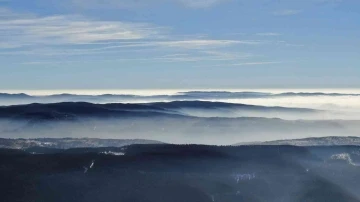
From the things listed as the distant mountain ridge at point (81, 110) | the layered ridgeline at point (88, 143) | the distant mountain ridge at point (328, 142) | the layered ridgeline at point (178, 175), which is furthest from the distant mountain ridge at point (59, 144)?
the distant mountain ridge at point (81, 110)

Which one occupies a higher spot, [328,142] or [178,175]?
[328,142]

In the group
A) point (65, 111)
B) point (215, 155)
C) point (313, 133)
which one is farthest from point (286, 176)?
point (65, 111)

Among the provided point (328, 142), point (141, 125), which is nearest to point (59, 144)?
point (328, 142)

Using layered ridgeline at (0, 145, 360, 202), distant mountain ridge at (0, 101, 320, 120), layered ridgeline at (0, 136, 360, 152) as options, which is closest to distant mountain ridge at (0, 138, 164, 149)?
layered ridgeline at (0, 136, 360, 152)

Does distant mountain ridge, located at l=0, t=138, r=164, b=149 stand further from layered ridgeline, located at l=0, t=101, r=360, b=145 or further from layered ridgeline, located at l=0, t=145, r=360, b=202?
layered ridgeline, located at l=0, t=101, r=360, b=145

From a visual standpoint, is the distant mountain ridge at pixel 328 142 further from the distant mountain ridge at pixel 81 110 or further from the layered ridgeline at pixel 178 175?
the distant mountain ridge at pixel 81 110

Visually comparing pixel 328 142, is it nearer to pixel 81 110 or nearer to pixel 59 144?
pixel 59 144

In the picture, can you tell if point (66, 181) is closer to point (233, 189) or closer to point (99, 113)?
point (233, 189)
